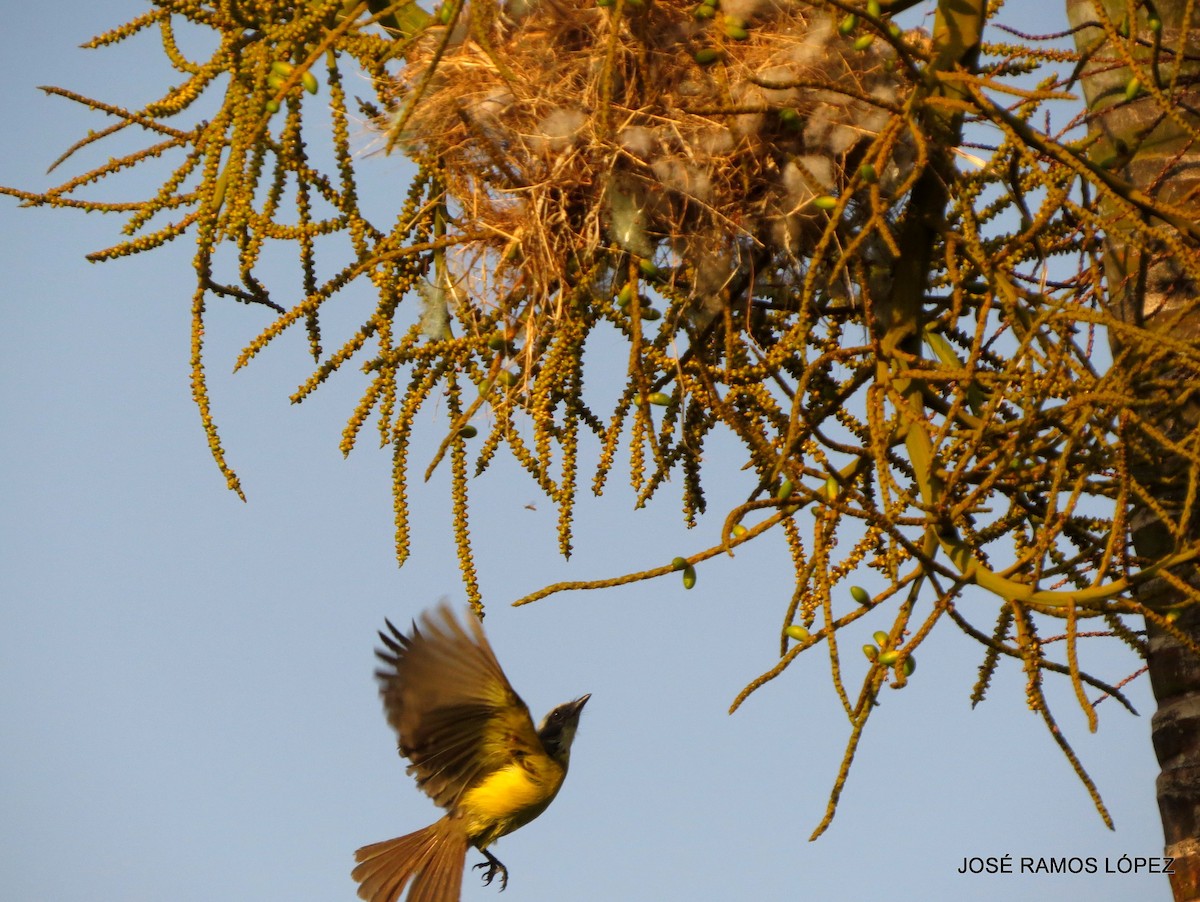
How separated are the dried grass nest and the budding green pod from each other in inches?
25.0

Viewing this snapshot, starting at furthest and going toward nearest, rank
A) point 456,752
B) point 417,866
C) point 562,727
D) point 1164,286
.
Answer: point 562,727
point 417,866
point 456,752
point 1164,286

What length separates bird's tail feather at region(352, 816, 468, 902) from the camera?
12.6 ft

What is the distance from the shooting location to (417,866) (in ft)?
12.7

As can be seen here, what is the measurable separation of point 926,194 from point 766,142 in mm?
339

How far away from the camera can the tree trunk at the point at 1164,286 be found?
262 cm

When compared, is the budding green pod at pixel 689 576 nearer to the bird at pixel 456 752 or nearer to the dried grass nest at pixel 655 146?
the dried grass nest at pixel 655 146

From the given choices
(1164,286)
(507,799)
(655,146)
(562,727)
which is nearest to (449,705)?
(507,799)

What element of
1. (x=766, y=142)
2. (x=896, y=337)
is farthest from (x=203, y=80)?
(x=896, y=337)

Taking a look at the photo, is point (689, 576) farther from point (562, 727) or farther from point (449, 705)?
point (562, 727)

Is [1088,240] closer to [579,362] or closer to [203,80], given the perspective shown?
[579,362]

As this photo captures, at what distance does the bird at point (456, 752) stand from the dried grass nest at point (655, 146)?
914mm

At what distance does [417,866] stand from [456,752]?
1.83 feet

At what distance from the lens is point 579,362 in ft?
8.71

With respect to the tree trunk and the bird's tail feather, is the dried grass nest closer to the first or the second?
the tree trunk
